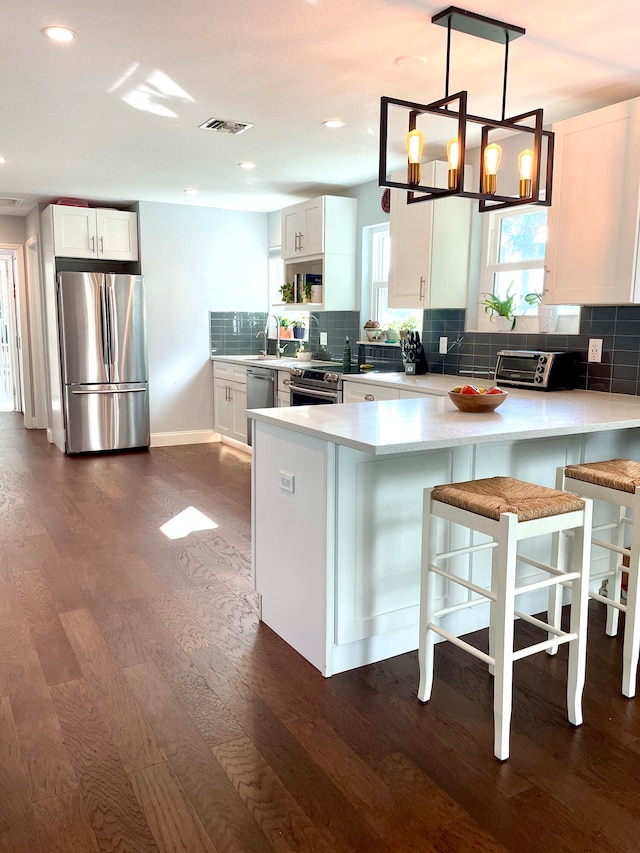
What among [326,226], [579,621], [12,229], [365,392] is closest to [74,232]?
[12,229]

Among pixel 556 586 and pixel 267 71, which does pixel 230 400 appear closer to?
pixel 267 71

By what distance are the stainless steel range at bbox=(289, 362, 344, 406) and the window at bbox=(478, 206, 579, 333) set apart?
3.76 feet

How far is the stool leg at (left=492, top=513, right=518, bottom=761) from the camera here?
1.91 meters

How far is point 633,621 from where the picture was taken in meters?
2.28

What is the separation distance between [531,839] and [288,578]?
4.06 feet

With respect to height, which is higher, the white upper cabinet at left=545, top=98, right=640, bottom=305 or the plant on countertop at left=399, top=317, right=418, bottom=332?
the white upper cabinet at left=545, top=98, right=640, bottom=305

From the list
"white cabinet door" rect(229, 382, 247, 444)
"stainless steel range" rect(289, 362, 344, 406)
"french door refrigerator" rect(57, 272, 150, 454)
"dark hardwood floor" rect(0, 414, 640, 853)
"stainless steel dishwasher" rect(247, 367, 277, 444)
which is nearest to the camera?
"dark hardwood floor" rect(0, 414, 640, 853)

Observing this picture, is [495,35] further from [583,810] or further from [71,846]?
[71,846]

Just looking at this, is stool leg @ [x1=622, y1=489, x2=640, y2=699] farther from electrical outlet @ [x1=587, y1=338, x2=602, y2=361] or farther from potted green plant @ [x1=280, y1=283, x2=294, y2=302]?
potted green plant @ [x1=280, y1=283, x2=294, y2=302]

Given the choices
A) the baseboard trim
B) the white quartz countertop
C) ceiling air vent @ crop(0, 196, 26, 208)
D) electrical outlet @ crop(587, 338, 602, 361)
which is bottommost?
the baseboard trim

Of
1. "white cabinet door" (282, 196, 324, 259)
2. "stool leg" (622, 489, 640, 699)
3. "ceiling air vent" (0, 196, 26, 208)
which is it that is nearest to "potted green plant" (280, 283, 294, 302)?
"white cabinet door" (282, 196, 324, 259)

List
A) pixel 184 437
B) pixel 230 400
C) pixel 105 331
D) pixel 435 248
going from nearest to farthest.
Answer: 1. pixel 435 248
2. pixel 105 331
3. pixel 230 400
4. pixel 184 437

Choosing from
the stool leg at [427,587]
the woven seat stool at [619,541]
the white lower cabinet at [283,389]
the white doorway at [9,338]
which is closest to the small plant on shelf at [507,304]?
the woven seat stool at [619,541]

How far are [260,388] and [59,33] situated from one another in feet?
11.8
